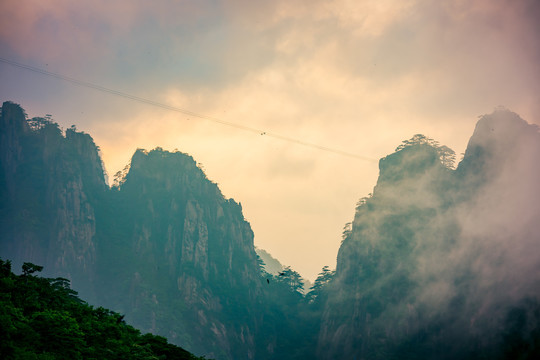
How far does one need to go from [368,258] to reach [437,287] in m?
26.4

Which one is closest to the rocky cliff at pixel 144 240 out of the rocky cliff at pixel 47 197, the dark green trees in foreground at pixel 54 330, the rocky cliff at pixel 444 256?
the rocky cliff at pixel 47 197

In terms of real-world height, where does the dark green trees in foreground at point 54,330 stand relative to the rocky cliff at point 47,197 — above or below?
below

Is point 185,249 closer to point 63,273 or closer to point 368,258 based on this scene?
point 63,273

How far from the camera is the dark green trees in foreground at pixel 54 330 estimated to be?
38719 millimetres

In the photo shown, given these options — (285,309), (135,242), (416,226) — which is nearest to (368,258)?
(416,226)

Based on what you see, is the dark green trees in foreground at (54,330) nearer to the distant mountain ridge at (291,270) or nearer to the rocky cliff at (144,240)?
the distant mountain ridge at (291,270)

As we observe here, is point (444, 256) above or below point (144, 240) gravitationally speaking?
above

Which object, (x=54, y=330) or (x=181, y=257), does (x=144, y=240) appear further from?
(x=54, y=330)

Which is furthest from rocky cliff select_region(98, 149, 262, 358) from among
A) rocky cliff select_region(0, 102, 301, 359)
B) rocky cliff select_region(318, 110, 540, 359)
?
rocky cliff select_region(318, 110, 540, 359)

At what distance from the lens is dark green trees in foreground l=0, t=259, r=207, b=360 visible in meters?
38.7

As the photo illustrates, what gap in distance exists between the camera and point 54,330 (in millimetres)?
41906

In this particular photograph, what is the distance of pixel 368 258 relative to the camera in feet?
487

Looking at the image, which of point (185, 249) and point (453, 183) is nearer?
point (453, 183)

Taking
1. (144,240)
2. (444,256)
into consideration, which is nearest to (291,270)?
(144,240)
